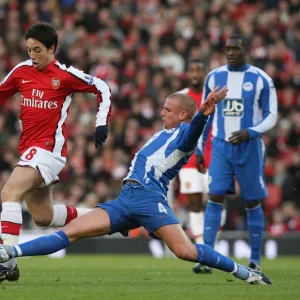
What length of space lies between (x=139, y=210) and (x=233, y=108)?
286cm

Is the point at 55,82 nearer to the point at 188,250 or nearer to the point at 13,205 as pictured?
the point at 13,205

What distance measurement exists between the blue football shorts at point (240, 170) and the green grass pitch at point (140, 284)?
0.90 metres

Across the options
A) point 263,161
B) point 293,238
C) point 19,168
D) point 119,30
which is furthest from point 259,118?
point 119,30

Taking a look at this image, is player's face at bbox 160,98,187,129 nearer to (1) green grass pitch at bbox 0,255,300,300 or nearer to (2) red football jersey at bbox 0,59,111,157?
(2) red football jersey at bbox 0,59,111,157

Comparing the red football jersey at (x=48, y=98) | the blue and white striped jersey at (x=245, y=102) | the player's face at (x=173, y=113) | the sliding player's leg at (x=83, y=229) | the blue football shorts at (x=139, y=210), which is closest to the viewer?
the sliding player's leg at (x=83, y=229)

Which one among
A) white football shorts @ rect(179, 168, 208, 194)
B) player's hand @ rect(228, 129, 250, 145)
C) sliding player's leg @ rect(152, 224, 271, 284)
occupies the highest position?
player's hand @ rect(228, 129, 250, 145)

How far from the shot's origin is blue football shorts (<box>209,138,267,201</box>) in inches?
446

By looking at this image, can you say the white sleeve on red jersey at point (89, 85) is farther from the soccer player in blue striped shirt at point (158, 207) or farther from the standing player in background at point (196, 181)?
the standing player in background at point (196, 181)

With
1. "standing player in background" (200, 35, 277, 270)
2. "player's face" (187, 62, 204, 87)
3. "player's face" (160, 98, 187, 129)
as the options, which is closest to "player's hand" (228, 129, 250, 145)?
"standing player in background" (200, 35, 277, 270)

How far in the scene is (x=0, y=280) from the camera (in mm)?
9211

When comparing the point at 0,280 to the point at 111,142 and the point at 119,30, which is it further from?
the point at 119,30

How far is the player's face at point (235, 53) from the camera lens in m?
11.5

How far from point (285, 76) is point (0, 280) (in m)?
12.7

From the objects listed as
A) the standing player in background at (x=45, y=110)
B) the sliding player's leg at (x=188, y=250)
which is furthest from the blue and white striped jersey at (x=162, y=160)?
the standing player in background at (x=45, y=110)
